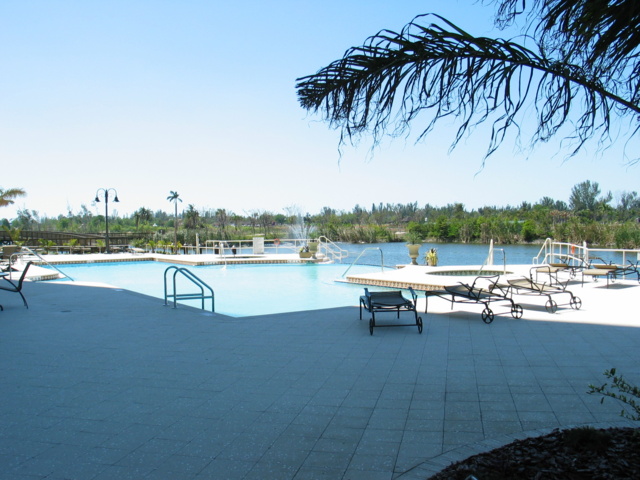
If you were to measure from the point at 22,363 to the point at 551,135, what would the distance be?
4.56m

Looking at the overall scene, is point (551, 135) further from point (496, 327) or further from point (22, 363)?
point (22, 363)

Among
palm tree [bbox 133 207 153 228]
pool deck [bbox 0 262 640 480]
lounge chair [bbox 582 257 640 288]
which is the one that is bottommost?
pool deck [bbox 0 262 640 480]

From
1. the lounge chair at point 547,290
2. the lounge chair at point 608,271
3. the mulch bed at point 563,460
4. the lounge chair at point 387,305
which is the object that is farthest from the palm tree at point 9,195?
the mulch bed at point 563,460

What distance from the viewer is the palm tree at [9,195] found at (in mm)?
20844

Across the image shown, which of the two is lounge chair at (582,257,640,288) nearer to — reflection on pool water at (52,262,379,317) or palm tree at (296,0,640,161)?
reflection on pool water at (52,262,379,317)

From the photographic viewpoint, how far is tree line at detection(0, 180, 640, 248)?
24375 mm

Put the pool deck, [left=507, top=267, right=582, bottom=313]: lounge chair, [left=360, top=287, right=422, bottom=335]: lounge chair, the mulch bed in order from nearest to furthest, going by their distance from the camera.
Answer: the mulch bed
the pool deck
[left=360, top=287, right=422, bottom=335]: lounge chair
[left=507, top=267, right=582, bottom=313]: lounge chair

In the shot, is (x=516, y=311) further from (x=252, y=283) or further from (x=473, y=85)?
(x=252, y=283)

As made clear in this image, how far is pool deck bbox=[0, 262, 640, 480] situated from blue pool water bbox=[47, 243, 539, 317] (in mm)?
3694

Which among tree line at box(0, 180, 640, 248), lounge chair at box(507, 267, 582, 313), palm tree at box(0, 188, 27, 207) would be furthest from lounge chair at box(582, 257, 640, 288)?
palm tree at box(0, 188, 27, 207)

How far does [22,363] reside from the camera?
4.33 metres

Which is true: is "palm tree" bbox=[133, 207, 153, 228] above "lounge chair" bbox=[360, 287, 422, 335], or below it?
above

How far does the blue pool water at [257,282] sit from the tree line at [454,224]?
133 inches

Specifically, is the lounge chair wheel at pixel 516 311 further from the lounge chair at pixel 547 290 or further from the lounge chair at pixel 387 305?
the lounge chair at pixel 387 305
